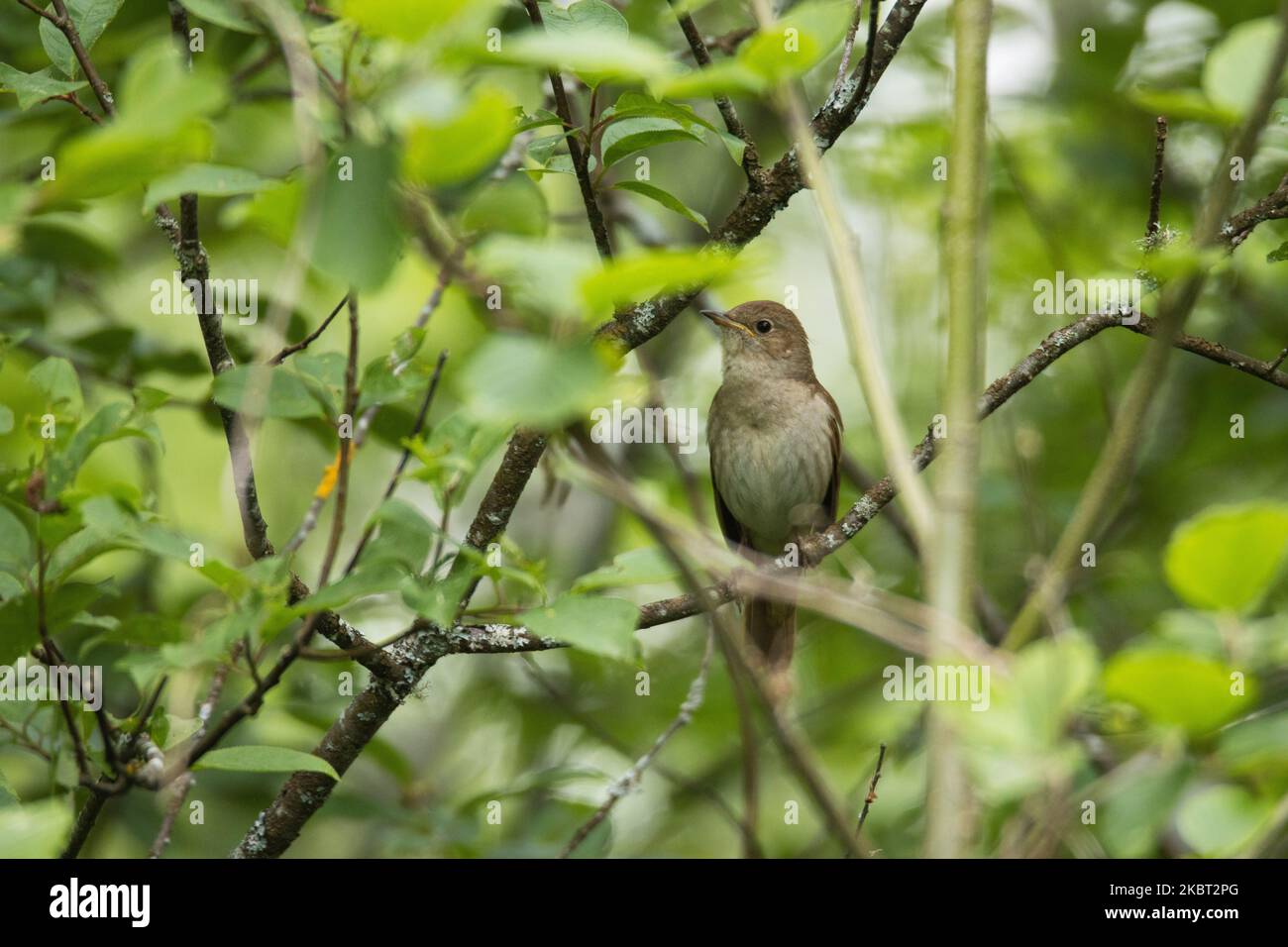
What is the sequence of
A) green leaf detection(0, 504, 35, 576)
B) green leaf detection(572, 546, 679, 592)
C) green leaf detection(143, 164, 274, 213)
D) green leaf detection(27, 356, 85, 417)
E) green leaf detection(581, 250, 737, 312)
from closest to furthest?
green leaf detection(581, 250, 737, 312) < green leaf detection(143, 164, 274, 213) < green leaf detection(572, 546, 679, 592) < green leaf detection(0, 504, 35, 576) < green leaf detection(27, 356, 85, 417)

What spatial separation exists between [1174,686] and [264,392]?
5.66 feet

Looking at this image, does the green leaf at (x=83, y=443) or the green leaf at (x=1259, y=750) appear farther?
the green leaf at (x=83, y=443)

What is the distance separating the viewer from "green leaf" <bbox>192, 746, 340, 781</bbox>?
256 centimetres

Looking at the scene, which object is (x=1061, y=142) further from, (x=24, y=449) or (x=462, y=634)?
(x=24, y=449)

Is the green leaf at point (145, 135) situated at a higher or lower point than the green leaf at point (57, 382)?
lower

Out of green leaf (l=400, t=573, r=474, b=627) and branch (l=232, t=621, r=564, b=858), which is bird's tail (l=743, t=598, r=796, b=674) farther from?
green leaf (l=400, t=573, r=474, b=627)

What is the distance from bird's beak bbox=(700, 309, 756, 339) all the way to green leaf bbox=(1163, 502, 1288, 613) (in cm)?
505

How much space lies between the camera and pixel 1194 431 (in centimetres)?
698

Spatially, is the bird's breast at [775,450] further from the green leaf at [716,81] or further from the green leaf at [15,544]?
the green leaf at [716,81]

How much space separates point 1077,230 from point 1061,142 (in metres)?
0.74

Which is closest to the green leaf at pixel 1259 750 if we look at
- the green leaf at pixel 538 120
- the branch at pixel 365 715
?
the green leaf at pixel 538 120

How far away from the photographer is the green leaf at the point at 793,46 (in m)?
1.62

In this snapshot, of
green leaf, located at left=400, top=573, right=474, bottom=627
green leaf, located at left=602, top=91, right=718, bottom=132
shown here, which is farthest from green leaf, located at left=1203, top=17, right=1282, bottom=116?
green leaf, located at left=400, top=573, right=474, bottom=627

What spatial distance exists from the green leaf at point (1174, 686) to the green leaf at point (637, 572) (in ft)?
3.10
